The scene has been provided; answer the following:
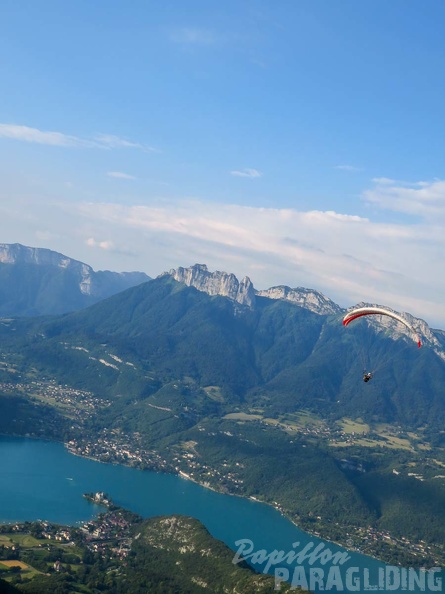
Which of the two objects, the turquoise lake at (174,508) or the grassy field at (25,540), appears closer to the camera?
the grassy field at (25,540)

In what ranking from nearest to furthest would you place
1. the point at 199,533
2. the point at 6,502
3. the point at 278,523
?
the point at 199,533 → the point at 6,502 → the point at 278,523

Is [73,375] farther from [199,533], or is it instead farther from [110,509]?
[199,533]

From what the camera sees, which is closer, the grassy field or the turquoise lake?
the grassy field

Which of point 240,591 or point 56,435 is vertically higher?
point 240,591

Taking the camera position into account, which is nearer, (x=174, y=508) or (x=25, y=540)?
(x=25, y=540)

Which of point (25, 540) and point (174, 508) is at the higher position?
point (25, 540)

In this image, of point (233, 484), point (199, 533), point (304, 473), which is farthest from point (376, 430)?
point (199, 533)

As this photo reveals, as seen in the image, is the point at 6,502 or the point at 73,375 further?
the point at 73,375

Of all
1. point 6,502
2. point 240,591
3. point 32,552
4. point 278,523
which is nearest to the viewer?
point 240,591
